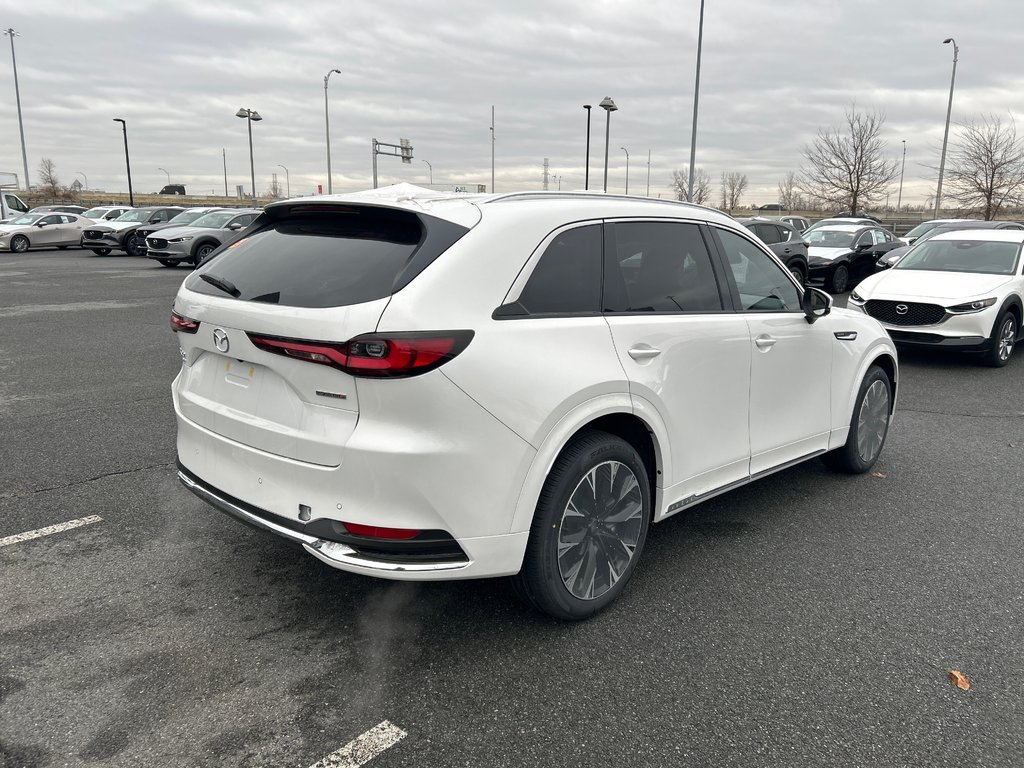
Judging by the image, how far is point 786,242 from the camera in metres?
16.5

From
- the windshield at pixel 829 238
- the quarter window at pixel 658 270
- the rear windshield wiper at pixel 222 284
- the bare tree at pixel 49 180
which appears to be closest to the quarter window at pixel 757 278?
the quarter window at pixel 658 270

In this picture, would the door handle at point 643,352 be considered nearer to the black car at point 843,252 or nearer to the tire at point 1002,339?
the tire at point 1002,339

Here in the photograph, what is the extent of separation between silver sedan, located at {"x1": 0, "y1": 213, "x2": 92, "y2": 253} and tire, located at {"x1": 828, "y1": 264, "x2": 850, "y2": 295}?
88.4 feet

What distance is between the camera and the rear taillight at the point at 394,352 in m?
2.66

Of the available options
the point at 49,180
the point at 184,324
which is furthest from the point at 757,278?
Answer: the point at 49,180

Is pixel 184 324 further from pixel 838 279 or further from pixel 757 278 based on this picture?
pixel 838 279

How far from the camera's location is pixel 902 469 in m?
5.51

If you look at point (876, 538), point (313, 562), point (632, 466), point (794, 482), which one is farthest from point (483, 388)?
point (794, 482)

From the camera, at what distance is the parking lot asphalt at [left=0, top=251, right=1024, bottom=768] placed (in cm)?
257

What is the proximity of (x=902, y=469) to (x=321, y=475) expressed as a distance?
436cm

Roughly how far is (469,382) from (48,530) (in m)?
2.75

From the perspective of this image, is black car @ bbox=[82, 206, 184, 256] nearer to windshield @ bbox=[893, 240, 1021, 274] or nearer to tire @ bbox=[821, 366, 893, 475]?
windshield @ bbox=[893, 240, 1021, 274]

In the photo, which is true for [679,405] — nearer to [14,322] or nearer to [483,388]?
[483,388]

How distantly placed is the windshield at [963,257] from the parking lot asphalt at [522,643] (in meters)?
6.22
